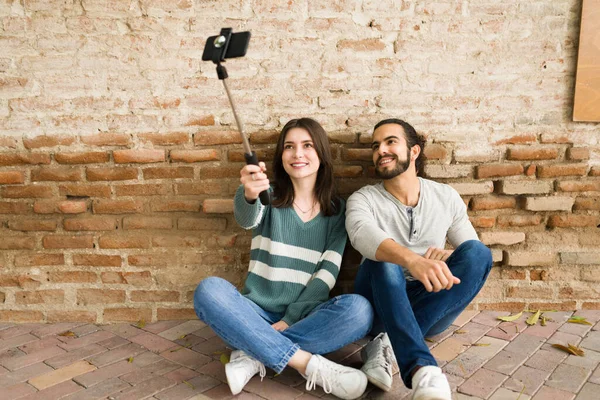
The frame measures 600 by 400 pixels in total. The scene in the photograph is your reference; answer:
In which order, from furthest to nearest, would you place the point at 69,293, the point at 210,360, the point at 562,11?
the point at 69,293 < the point at 562,11 < the point at 210,360

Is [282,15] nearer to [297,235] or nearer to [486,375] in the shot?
[297,235]

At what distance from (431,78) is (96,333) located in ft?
7.55

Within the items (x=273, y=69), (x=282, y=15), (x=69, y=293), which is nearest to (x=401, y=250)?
(x=273, y=69)

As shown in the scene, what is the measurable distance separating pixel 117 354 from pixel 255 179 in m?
1.15

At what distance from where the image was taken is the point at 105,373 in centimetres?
217

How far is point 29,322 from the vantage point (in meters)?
2.75

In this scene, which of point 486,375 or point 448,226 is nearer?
point 486,375

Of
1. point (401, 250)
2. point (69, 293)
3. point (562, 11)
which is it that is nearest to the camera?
point (401, 250)

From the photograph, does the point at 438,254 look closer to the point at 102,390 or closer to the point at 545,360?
the point at 545,360

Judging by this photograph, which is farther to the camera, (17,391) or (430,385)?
(17,391)

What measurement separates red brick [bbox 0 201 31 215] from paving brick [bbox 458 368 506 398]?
Answer: 244cm

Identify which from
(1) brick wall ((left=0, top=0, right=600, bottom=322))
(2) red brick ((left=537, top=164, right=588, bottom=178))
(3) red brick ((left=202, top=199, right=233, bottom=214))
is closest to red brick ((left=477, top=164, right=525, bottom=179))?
(1) brick wall ((left=0, top=0, right=600, bottom=322))

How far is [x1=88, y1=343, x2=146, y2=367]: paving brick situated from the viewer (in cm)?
228

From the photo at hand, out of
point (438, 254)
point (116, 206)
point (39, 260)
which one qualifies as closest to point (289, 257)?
point (438, 254)
